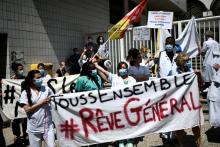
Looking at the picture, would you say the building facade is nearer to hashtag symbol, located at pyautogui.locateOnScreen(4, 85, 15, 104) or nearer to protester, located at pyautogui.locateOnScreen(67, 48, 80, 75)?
protester, located at pyautogui.locateOnScreen(67, 48, 80, 75)

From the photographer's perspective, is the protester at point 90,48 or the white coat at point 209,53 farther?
the protester at point 90,48

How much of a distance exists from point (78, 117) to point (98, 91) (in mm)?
536

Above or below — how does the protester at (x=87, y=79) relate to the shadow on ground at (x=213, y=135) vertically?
above

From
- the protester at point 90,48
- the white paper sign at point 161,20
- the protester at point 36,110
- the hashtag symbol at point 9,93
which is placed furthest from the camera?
the protester at point 90,48

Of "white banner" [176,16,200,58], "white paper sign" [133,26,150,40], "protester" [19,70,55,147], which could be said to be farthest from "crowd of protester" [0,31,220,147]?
"white paper sign" [133,26,150,40]

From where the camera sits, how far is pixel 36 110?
575 centimetres

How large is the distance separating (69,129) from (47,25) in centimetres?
634

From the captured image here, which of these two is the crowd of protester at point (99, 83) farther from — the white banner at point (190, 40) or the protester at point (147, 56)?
the protester at point (147, 56)

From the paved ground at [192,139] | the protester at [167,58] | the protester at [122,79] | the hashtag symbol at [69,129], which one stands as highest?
the protester at [167,58]

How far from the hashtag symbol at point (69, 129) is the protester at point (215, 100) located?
2801mm

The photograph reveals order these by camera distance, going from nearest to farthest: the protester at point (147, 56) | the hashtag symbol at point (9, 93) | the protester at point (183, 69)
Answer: the protester at point (183, 69)
the hashtag symbol at point (9, 93)
the protester at point (147, 56)

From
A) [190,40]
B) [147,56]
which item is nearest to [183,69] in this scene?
[190,40]

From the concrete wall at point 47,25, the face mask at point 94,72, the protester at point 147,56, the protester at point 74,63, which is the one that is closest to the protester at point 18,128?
the concrete wall at point 47,25

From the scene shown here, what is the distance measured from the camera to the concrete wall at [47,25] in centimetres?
1027
